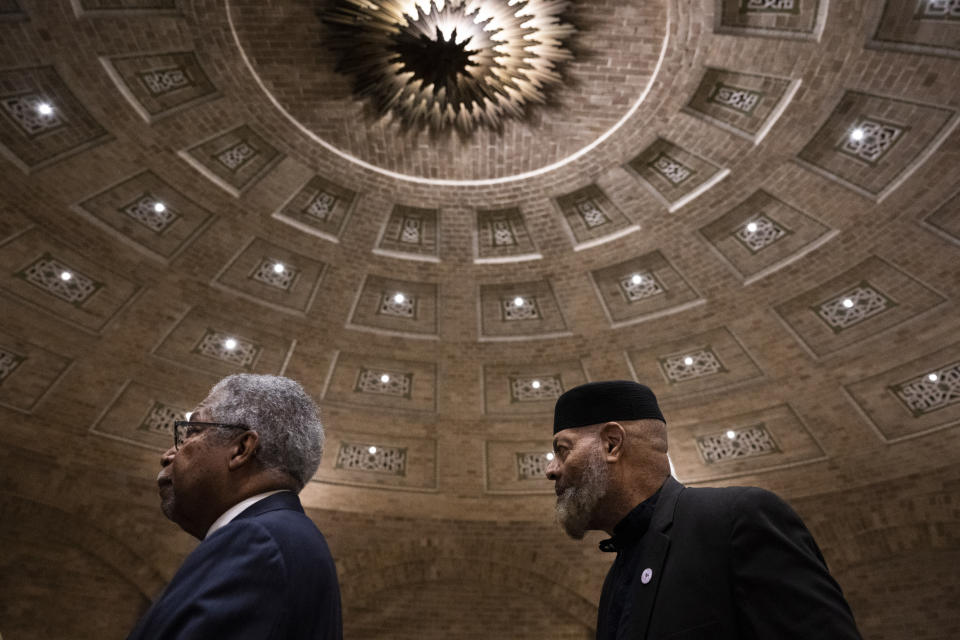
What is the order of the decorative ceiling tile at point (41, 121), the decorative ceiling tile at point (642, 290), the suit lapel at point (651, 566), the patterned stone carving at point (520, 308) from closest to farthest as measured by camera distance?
the suit lapel at point (651, 566) → the decorative ceiling tile at point (41, 121) → the decorative ceiling tile at point (642, 290) → the patterned stone carving at point (520, 308)

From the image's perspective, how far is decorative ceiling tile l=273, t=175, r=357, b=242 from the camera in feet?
36.2

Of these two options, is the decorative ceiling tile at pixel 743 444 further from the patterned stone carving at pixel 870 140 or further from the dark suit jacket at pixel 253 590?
the dark suit jacket at pixel 253 590

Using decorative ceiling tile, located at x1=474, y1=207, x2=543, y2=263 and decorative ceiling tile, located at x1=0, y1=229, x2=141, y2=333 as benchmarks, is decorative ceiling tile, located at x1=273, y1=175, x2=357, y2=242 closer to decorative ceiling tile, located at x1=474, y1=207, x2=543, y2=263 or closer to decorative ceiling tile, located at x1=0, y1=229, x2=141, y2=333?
decorative ceiling tile, located at x1=474, y1=207, x2=543, y2=263

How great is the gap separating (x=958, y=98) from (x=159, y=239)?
39.3 feet

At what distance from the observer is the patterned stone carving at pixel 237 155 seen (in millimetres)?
10203

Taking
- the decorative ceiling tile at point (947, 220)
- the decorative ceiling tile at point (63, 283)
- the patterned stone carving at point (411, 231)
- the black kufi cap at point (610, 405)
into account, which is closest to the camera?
the black kufi cap at point (610, 405)

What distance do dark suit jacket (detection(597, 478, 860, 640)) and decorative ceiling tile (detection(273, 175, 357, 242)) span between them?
1006cm

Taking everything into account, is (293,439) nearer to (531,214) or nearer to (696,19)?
(696,19)

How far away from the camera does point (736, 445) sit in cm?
1148

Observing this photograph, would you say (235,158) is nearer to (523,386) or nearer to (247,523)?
(523,386)

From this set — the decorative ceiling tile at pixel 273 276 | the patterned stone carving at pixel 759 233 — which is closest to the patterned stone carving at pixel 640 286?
the patterned stone carving at pixel 759 233

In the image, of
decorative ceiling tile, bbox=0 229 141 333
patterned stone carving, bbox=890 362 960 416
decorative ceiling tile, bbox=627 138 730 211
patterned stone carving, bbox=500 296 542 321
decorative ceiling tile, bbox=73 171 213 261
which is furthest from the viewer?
patterned stone carving, bbox=500 296 542 321

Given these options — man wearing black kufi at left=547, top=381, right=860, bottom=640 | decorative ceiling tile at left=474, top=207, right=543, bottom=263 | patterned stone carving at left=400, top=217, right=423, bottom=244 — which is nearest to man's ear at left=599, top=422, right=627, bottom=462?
man wearing black kufi at left=547, top=381, right=860, bottom=640

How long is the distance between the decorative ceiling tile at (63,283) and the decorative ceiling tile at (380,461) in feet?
14.8
